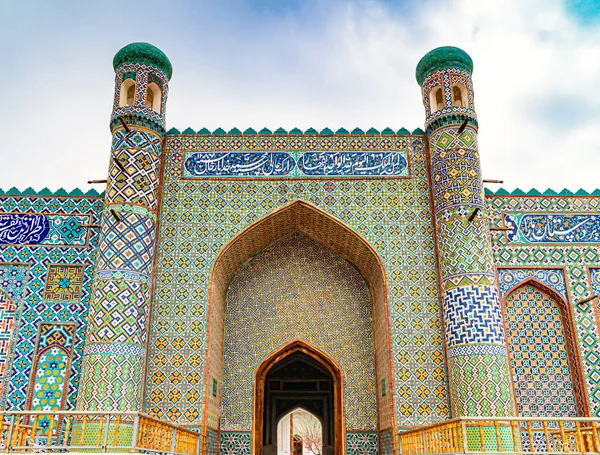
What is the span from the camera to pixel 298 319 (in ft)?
26.5

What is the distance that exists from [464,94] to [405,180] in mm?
1454

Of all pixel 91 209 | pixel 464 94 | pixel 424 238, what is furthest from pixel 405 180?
pixel 91 209

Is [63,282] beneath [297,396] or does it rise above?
above

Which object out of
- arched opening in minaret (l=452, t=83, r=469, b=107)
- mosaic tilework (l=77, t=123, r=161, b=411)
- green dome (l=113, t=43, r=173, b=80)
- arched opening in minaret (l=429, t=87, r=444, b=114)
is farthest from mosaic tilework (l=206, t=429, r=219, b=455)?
arched opening in minaret (l=452, t=83, r=469, b=107)

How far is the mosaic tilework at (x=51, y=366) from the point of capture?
707 cm

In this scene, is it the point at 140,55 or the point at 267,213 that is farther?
the point at 140,55

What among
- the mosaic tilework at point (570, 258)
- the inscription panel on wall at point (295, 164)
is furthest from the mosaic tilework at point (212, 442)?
the mosaic tilework at point (570, 258)

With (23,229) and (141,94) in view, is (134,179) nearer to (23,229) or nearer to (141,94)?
(141,94)

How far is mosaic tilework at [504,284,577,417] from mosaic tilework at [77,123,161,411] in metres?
4.65

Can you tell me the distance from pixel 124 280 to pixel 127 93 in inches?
109

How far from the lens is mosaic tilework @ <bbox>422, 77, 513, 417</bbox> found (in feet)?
21.8

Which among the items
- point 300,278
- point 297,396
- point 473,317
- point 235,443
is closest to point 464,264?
point 473,317

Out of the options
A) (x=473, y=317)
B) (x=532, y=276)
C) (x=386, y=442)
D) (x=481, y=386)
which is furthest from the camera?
(x=532, y=276)

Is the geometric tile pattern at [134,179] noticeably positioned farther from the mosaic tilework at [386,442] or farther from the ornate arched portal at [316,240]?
the mosaic tilework at [386,442]
